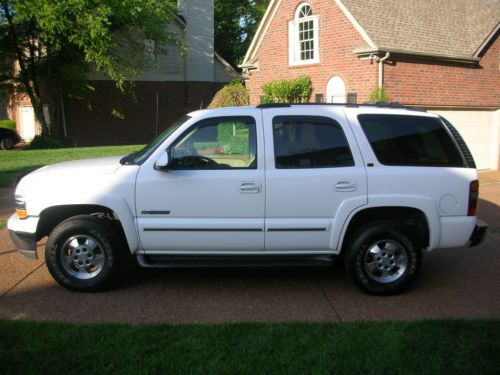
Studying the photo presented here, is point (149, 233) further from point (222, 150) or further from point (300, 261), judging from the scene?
point (300, 261)

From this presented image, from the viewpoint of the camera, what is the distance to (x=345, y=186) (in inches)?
212

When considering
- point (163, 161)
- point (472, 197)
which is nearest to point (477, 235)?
point (472, 197)

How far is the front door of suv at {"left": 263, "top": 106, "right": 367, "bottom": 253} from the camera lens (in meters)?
5.37

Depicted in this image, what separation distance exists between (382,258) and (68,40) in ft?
71.0

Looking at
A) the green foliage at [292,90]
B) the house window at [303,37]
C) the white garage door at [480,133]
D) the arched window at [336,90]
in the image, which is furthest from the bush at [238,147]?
the white garage door at [480,133]

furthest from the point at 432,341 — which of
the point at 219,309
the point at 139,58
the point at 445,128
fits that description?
the point at 139,58

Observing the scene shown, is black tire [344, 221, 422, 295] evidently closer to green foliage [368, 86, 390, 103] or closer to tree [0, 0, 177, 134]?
green foliage [368, 86, 390, 103]

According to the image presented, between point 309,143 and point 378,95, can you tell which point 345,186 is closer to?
point 309,143

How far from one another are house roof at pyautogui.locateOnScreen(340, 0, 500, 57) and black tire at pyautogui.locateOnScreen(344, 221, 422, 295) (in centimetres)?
1083

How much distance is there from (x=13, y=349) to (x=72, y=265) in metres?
1.49

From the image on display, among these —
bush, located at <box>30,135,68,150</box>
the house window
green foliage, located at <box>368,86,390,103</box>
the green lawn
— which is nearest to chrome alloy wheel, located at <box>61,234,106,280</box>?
the green lawn

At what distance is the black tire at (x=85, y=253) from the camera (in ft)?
18.0

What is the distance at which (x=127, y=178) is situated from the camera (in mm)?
5395

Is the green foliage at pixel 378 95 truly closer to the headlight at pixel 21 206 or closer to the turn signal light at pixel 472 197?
the turn signal light at pixel 472 197
